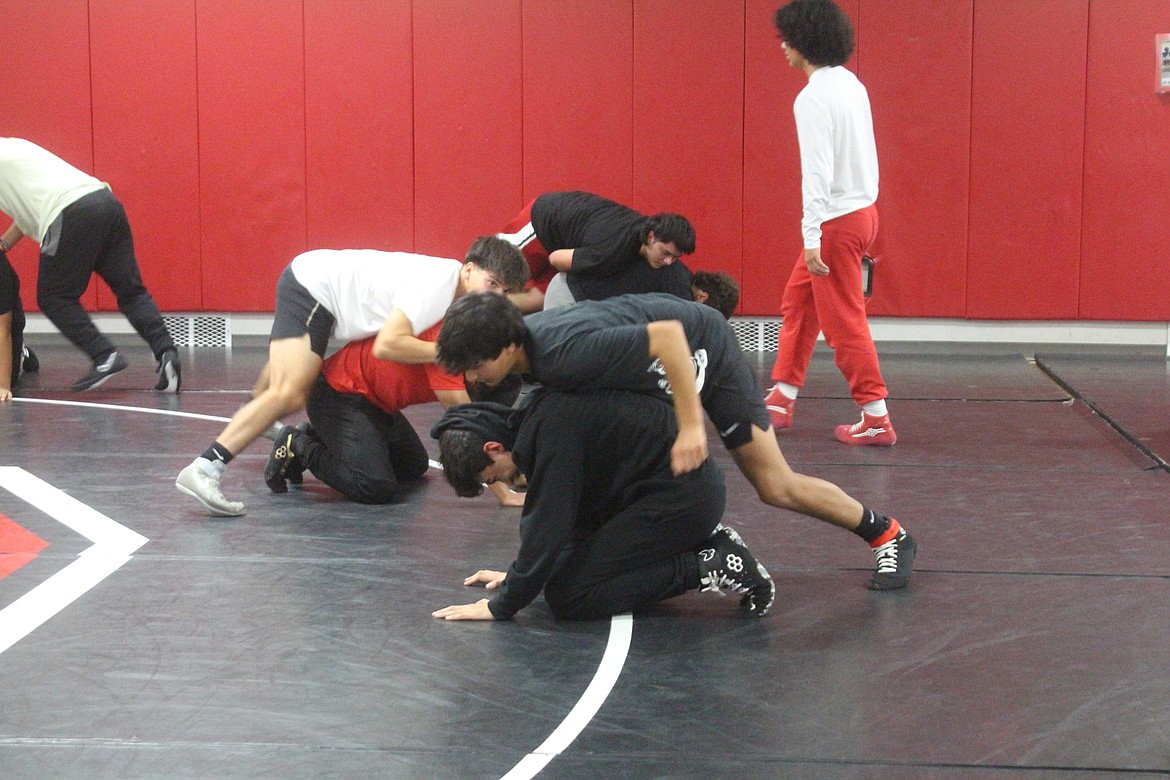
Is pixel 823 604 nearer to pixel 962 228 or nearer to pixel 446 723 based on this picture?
pixel 446 723

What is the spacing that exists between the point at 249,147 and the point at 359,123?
2.31 feet

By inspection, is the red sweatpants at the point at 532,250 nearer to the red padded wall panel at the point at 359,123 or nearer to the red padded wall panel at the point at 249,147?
the red padded wall panel at the point at 359,123

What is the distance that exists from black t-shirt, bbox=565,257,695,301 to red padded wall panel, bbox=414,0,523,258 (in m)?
3.51

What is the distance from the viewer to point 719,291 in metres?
4.68

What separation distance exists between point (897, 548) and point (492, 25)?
5.73m

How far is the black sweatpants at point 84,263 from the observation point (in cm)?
608

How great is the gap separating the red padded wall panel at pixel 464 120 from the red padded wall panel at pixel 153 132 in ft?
4.65

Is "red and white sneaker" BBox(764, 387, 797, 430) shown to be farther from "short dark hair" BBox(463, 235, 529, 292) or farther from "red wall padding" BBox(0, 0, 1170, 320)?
"red wall padding" BBox(0, 0, 1170, 320)

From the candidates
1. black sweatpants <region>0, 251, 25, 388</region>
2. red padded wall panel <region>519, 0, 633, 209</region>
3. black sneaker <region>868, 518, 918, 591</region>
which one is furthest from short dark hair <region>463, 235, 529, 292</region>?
red padded wall panel <region>519, 0, 633, 209</region>

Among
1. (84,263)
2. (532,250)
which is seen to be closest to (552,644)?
(532,250)

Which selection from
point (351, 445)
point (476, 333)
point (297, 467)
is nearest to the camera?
point (476, 333)

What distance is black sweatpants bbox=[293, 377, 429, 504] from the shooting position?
416cm

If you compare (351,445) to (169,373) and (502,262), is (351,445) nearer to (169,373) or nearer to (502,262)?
(502,262)

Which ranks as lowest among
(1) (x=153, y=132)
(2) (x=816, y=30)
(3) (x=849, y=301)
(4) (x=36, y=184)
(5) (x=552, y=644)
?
(5) (x=552, y=644)
